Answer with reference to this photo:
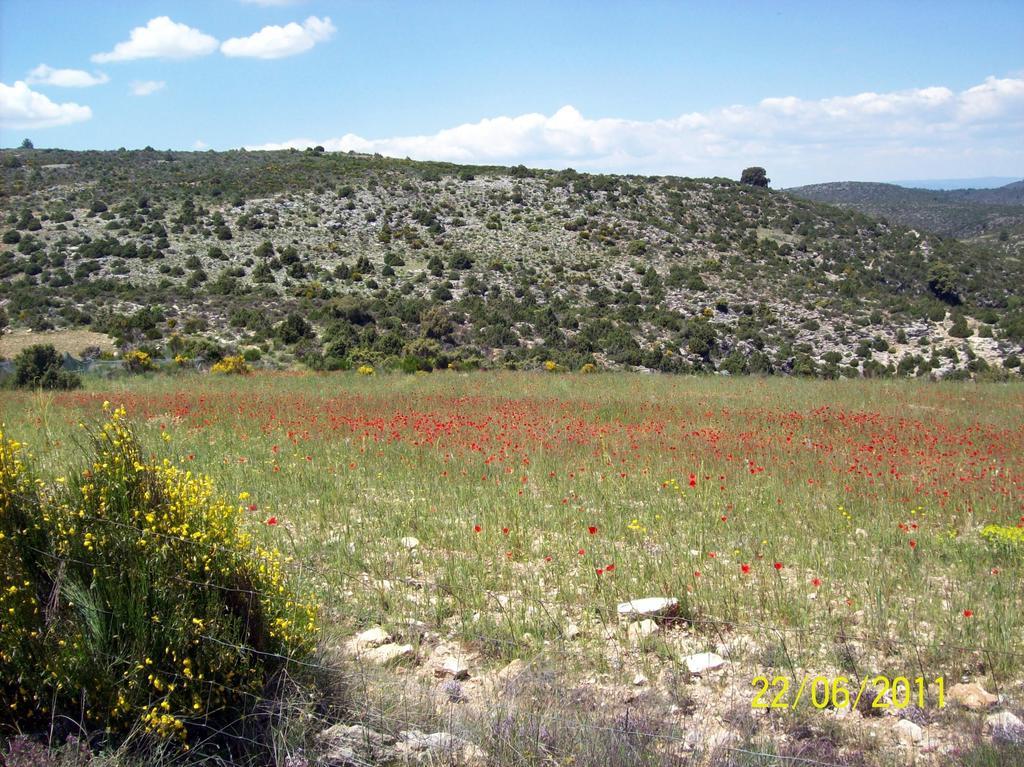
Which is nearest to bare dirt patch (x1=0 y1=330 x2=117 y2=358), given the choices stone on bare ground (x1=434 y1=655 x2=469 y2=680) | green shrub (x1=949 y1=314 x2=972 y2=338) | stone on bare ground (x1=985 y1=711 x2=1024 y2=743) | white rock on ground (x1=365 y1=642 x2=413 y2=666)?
white rock on ground (x1=365 y1=642 x2=413 y2=666)

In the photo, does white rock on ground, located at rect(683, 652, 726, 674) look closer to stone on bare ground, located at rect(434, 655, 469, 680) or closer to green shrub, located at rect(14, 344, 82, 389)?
stone on bare ground, located at rect(434, 655, 469, 680)

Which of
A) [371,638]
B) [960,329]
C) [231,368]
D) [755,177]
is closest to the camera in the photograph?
[371,638]

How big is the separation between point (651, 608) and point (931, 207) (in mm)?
105948

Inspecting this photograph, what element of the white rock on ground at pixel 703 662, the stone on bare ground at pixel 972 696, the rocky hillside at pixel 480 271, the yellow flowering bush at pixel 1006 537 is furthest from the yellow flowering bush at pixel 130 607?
the rocky hillside at pixel 480 271

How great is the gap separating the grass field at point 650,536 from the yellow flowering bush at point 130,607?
990mm

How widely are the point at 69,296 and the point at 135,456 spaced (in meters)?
34.2

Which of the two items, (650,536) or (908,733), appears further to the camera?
(650,536)

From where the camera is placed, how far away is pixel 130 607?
370 centimetres

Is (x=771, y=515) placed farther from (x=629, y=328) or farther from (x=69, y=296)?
(x=69, y=296)

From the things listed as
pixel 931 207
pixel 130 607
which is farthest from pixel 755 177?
pixel 130 607

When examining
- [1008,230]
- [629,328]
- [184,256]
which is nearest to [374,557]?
[629,328]

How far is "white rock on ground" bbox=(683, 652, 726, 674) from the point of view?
4750 mm

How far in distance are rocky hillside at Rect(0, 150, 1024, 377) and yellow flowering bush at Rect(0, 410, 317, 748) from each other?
20.7m

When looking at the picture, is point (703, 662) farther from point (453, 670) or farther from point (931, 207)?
point (931, 207)
